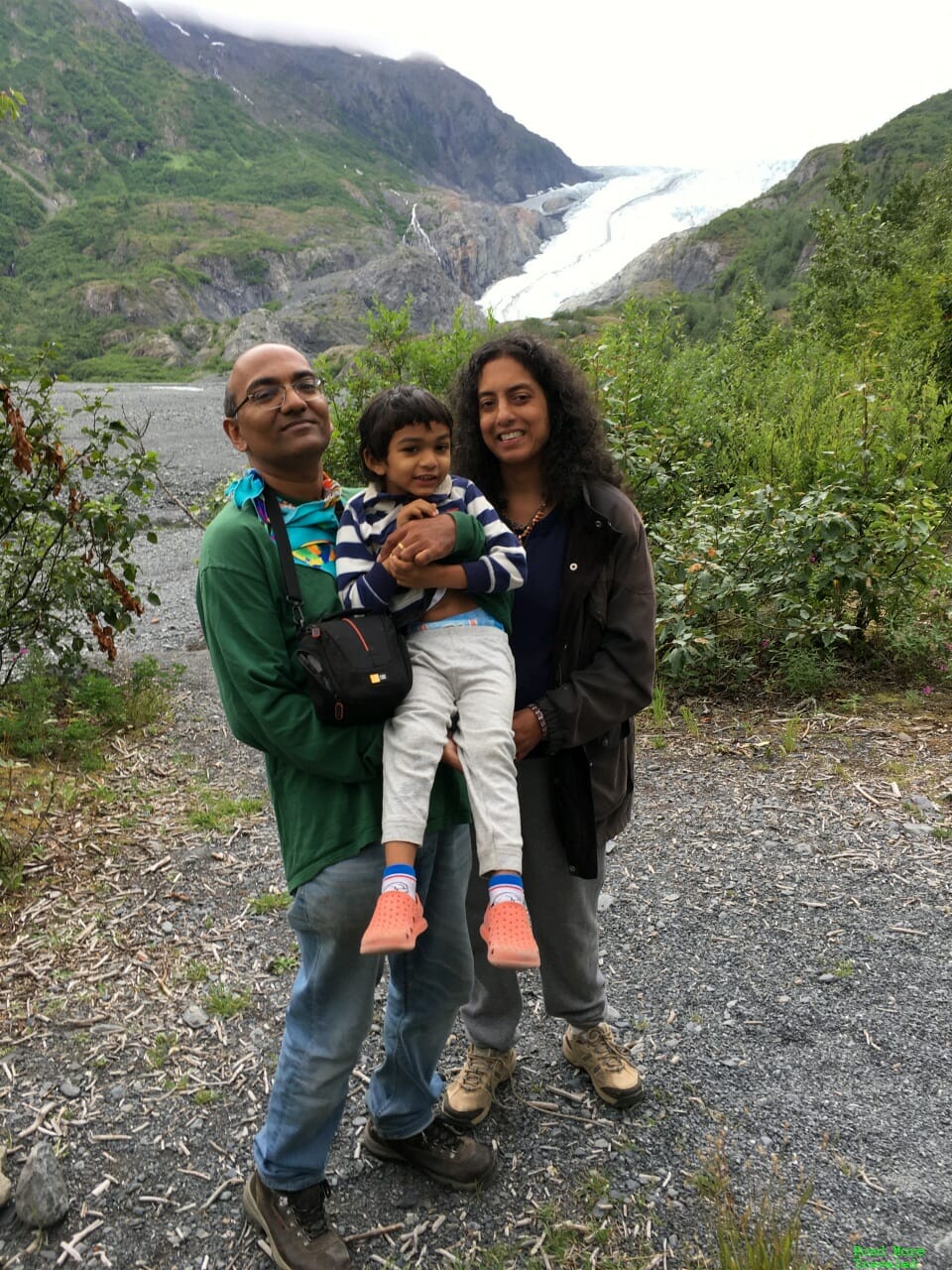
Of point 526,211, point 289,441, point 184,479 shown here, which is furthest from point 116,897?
point 526,211

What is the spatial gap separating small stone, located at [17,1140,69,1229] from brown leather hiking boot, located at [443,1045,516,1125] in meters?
1.09

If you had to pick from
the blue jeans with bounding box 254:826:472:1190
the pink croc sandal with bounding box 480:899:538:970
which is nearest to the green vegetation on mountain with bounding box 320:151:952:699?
the blue jeans with bounding box 254:826:472:1190

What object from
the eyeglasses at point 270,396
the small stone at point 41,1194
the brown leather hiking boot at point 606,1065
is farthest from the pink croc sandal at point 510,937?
the small stone at point 41,1194

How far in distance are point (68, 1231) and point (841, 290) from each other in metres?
21.7

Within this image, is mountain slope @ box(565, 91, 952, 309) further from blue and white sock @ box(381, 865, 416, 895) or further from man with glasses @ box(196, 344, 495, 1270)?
blue and white sock @ box(381, 865, 416, 895)

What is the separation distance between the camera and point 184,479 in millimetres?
16297

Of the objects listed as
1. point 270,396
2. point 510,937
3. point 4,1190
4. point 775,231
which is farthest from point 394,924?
point 775,231

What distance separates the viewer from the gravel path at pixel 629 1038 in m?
2.31

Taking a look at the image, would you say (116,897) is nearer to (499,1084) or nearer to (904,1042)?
(499,1084)

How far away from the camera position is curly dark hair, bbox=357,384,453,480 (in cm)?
204

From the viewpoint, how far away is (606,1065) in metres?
2.75

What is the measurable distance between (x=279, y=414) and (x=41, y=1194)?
7.19 feet

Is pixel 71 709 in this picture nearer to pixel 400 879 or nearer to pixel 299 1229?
pixel 299 1229

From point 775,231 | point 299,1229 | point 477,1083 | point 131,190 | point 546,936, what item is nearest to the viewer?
point 299,1229
